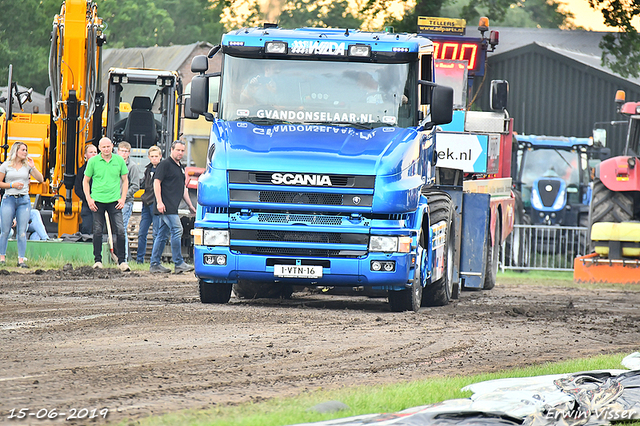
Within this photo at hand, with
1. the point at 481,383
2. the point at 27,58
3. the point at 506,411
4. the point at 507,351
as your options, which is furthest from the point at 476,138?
the point at 27,58

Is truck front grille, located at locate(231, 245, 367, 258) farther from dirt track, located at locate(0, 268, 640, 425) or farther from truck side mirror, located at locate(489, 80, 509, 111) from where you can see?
truck side mirror, located at locate(489, 80, 509, 111)

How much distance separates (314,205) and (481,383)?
447 cm

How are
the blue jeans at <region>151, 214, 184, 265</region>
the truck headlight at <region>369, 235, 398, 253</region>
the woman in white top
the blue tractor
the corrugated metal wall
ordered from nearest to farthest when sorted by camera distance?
the truck headlight at <region>369, 235, 398, 253</region> → the woman in white top → the blue jeans at <region>151, 214, 184, 265</region> → the blue tractor → the corrugated metal wall

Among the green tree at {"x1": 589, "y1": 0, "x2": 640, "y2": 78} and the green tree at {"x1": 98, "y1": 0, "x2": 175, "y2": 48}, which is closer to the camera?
the green tree at {"x1": 589, "y1": 0, "x2": 640, "y2": 78}

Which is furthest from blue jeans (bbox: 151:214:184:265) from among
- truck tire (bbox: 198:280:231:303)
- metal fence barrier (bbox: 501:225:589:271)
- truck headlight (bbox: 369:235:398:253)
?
metal fence barrier (bbox: 501:225:589:271)

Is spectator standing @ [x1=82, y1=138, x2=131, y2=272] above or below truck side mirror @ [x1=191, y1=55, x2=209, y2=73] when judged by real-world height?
below

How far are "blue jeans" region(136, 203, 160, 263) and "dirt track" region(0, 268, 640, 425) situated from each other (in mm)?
2830

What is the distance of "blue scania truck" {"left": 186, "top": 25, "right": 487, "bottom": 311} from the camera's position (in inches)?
446

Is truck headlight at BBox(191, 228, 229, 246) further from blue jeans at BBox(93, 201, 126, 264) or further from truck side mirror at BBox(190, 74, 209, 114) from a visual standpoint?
blue jeans at BBox(93, 201, 126, 264)

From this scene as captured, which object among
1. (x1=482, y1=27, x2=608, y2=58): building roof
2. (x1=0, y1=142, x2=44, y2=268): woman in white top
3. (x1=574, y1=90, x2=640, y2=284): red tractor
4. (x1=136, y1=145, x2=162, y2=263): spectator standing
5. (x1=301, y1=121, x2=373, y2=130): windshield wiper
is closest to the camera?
(x1=301, y1=121, x2=373, y2=130): windshield wiper

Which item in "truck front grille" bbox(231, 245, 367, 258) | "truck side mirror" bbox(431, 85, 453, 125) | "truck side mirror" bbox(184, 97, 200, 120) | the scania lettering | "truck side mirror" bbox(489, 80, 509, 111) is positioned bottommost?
"truck front grille" bbox(231, 245, 367, 258)

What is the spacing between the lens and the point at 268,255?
11.5 meters

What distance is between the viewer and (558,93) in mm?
38125

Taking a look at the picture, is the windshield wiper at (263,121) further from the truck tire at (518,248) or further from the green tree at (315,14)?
the green tree at (315,14)
